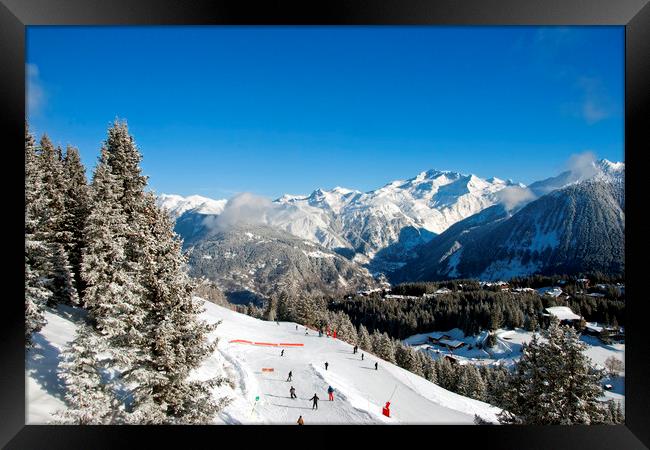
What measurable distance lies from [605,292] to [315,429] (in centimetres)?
13673

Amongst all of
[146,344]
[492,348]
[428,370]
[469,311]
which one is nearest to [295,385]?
[146,344]

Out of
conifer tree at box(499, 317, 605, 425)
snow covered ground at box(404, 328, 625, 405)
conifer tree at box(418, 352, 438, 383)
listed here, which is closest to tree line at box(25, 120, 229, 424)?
conifer tree at box(499, 317, 605, 425)

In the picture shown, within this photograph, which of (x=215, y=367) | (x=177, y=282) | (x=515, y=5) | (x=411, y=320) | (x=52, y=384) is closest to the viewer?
(x=515, y=5)

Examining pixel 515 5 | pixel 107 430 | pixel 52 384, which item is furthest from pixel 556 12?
pixel 52 384

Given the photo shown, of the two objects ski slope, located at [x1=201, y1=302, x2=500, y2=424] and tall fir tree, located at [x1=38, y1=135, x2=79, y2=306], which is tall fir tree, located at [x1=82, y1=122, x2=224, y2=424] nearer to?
ski slope, located at [x1=201, y1=302, x2=500, y2=424]

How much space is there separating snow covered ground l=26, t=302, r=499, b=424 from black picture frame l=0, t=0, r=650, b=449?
3.45 metres

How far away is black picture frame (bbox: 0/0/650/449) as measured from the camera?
714 cm

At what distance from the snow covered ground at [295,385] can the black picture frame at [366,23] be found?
11.3 feet

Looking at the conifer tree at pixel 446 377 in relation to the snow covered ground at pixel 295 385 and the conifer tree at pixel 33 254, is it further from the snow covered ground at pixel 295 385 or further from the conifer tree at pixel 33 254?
the conifer tree at pixel 33 254

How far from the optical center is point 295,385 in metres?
24.2

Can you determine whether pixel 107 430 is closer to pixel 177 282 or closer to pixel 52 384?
pixel 177 282

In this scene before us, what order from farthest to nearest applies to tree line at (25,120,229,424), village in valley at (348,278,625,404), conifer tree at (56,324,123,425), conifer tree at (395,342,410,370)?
village in valley at (348,278,625,404) < conifer tree at (395,342,410,370) < tree line at (25,120,229,424) < conifer tree at (56,324,123,425)

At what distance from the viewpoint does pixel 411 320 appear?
111438mm

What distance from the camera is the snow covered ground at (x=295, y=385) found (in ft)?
40.8
